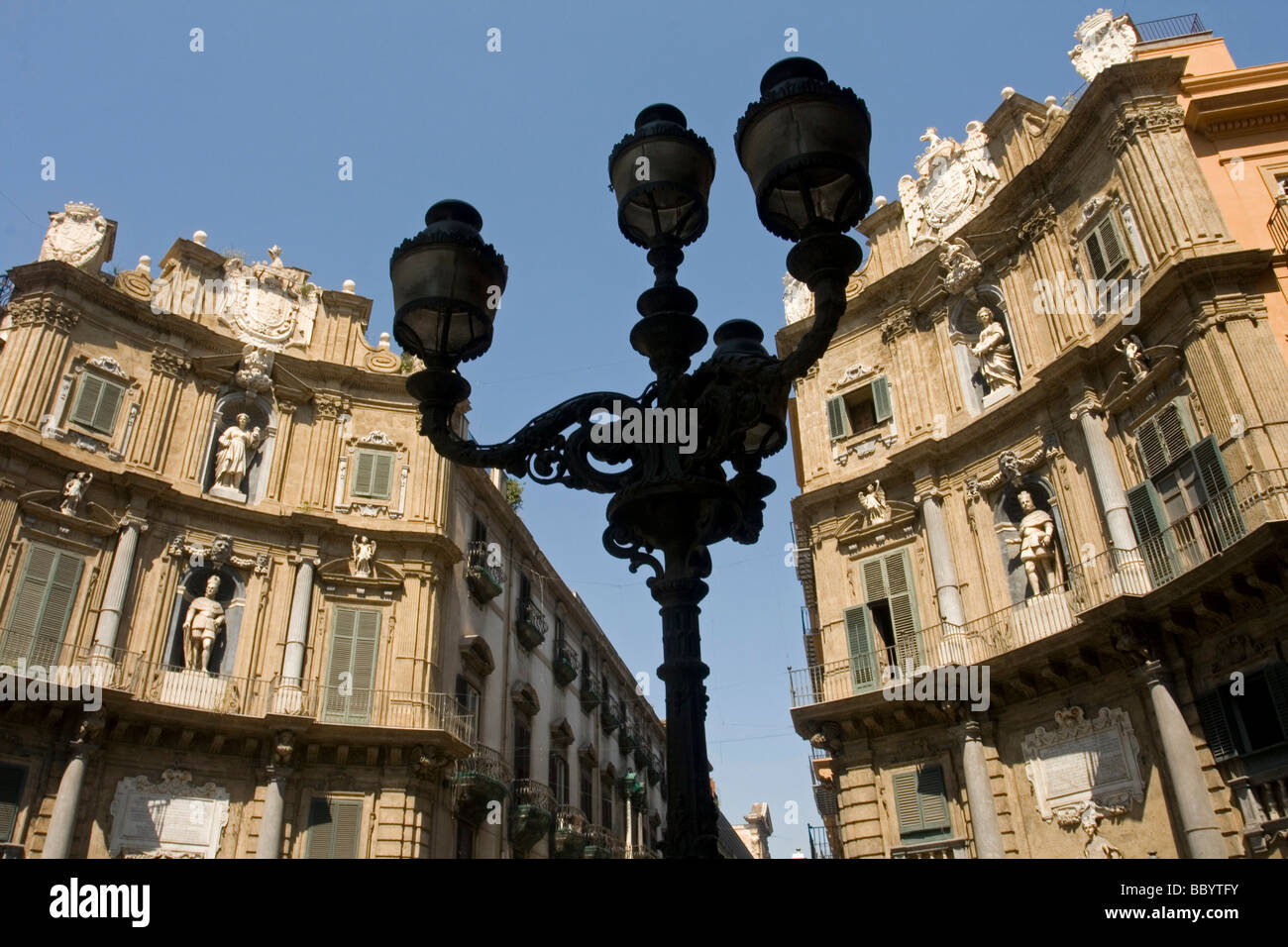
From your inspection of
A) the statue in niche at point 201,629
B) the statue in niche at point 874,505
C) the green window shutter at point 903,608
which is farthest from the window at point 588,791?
the statue in niche at point 874,505

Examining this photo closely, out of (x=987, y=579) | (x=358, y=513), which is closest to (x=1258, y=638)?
(x=987, y=579)

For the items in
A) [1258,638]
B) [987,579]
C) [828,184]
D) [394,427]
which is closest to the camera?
[828,184]

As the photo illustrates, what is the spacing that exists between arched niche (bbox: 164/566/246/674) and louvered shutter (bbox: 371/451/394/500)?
12.0 ft

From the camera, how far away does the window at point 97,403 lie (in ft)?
63.4

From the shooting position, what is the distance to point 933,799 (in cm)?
1702

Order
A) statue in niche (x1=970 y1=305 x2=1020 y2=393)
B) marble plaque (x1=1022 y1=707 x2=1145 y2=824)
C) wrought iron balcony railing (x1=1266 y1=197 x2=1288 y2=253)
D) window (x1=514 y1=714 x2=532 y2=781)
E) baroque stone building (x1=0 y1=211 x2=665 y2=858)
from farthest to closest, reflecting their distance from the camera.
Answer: window (x1=514 y1=714 x2=532 y2=781), statue in niche (x1=970 y1=305 x2=1020 y2=393), baroque stone building (x1=0 y1=211 x2=665 y2=858), wrought iron balcony railing (x1=1266 y1=197 x2=1288 y2=253), marble plaque (x1=1022 y1=707 x2=1145 y2=824)

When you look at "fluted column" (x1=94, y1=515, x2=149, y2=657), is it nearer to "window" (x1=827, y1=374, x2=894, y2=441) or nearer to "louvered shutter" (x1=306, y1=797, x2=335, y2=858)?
"louvered shutter" (x1=306, y1=797, x2=335, y2=858)

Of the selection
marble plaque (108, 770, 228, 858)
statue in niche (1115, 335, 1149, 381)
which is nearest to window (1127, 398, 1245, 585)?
statue in niche (1115, 335, 1149, 381)

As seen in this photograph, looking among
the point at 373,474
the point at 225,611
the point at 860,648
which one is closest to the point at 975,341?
the point at 860,648

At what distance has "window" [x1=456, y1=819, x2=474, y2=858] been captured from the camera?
2081cm

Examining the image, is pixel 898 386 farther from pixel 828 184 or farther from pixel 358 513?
pixel 828 184

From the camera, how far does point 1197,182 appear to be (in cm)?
1573

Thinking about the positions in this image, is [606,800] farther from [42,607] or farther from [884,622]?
[42,607]
